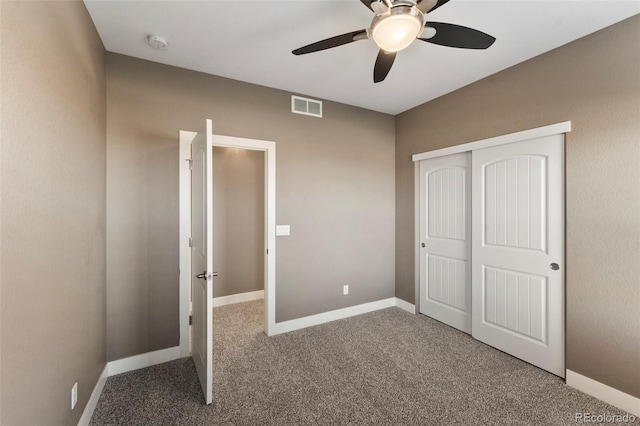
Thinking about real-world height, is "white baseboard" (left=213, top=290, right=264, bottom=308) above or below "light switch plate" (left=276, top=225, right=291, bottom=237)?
below

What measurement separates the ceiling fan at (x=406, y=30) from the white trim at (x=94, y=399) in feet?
8.74

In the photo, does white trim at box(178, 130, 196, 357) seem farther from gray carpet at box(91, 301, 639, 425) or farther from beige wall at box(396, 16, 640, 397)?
beige wall at box(396, 16, 640, 397)

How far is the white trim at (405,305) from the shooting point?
3.70 meters

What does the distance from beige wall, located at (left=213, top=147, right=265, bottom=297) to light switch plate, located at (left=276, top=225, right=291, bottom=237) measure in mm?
1307

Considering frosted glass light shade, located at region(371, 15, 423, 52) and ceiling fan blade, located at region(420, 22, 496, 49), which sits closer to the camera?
frosted glass light shade, located at region(371, 15, 423, 52)

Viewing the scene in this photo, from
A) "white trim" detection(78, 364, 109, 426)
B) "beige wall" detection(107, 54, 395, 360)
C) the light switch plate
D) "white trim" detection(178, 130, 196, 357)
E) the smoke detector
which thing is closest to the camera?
"white trim" detection(78, 364, 109, 426)

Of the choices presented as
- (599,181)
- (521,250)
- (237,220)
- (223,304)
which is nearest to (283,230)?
(237,220)

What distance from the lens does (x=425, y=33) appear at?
1521 mm

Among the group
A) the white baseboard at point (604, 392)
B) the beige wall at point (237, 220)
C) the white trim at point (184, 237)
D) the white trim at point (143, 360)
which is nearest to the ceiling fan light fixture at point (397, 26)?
the white trim at point (184, 237)

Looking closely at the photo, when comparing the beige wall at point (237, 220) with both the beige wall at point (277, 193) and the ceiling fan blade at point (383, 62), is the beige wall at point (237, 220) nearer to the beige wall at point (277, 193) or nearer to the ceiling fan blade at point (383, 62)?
the beige wall at point (277, 193)

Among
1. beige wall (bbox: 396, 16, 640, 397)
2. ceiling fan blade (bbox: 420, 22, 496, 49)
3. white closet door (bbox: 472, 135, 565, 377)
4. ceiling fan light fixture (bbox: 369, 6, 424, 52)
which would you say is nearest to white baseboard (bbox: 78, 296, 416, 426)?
white closet door (bbox: 472, 135, 565, 377)

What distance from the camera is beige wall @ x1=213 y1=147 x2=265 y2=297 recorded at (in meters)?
4.04

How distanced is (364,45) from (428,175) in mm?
1814

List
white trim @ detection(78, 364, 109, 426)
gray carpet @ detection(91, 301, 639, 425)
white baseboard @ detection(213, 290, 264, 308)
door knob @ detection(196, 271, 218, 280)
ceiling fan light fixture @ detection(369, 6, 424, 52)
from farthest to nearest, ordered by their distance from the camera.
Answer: white baseboard @ detection(213, 290, 264, 308) < door knob @ detection(196, 271, 218, 280) < gray carpet @ detection(91, 301, 639, 425) < white trim @ detection(78, 364, 109, 426) < ceiling fan light fixture @ detection(369, 6, 424, 52)
